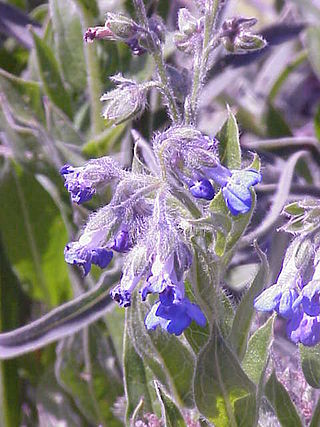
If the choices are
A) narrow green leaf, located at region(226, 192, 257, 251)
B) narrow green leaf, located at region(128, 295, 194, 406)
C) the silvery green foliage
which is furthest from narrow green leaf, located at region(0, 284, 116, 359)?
narrow green leaf, located at region(226, 192, 257, 251)

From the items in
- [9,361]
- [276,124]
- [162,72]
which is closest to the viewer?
[162,72]

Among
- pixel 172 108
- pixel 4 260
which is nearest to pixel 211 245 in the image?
pixel 172 108

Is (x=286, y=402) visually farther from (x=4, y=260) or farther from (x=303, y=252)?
(x=4, y=260)

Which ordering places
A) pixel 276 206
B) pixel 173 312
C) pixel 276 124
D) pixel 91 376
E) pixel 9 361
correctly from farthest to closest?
pixel 276 124
pixel 9 361
pixel 91 376
pixel 276 206
pixel 173 312

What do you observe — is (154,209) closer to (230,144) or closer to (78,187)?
(78,187)

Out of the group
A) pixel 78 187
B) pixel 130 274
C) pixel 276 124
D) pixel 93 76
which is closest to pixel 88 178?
pixel 78 187

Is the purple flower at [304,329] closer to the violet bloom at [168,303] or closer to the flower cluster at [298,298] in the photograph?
the flower cluster at [298,298]

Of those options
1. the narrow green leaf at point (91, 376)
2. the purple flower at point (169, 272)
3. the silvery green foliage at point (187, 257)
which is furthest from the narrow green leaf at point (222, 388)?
the narrow green leaf at point (91, 376)

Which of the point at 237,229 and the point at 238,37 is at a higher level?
the point at 238,37
